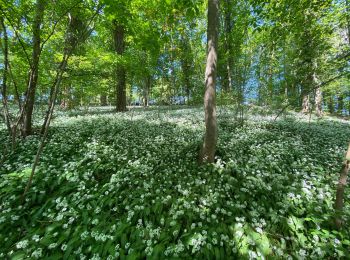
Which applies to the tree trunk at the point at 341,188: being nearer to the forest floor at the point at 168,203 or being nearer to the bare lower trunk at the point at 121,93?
the forest floor at the point at 168,203

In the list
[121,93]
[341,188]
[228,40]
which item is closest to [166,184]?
[341,188]

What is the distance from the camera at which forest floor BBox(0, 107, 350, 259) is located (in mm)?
2963

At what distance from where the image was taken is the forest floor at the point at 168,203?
296 centimetres

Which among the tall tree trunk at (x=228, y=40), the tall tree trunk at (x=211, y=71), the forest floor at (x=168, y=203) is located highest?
the tall tree trunk at (x=228, y=40)

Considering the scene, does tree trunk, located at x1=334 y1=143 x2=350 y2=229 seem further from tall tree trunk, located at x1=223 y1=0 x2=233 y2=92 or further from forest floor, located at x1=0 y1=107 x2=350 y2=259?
tall tree trunk, located at x1=223 y1=0 x2=233 y2=92

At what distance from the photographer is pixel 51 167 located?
4758 millimetres

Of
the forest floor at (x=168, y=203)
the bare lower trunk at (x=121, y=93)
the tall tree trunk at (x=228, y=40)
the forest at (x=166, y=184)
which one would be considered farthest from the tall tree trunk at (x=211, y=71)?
the bare lower trunk at (x=121, y=93)

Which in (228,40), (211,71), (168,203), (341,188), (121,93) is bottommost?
(168,203)

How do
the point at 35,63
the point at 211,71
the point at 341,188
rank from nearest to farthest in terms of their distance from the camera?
the point at 341,188, the point at 211,71, the point at 35,63

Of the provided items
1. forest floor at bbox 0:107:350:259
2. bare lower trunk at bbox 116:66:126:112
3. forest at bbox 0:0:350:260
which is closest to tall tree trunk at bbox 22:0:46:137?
forest at bbox 0:0:350:260

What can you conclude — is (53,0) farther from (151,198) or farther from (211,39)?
(151,198)

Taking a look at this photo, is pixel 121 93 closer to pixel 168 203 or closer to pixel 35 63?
pixel 35 63

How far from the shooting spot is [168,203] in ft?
12.5

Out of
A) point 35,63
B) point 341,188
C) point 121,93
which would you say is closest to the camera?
point 341,188
